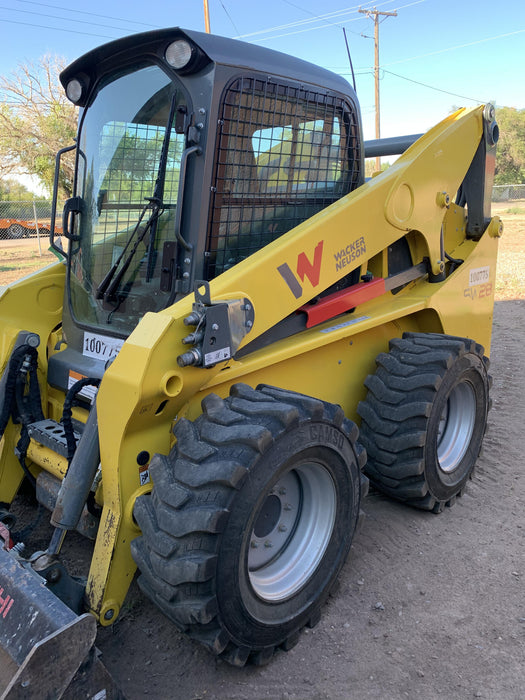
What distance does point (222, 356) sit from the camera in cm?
235

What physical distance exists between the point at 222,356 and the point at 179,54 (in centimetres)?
134

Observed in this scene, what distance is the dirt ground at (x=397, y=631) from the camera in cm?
240

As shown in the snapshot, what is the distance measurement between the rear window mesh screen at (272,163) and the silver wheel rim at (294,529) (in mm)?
1050

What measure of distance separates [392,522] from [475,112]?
110 inches

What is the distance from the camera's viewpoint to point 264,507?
2.64 m

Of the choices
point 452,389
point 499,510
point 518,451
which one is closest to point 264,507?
point 452,389

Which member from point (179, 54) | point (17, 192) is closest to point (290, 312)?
point (179, 54)

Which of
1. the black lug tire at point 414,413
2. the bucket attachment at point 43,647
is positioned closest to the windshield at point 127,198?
the bucket attachment at point 43,647

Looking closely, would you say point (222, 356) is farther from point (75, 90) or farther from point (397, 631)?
point (75, 90)

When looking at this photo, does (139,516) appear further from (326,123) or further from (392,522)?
(326,123)

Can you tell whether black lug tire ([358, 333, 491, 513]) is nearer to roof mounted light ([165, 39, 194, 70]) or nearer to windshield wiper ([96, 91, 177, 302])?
windshield wiper ([96, 91, 177, 302])

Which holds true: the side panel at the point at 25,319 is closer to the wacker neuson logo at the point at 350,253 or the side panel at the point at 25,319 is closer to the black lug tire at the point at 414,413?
the wacker neuson logo at the point at 350,253

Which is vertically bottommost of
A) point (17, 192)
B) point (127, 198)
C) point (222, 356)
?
point (222, 356)

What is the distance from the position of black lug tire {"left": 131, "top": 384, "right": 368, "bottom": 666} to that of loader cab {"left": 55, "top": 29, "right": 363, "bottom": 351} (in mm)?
763
